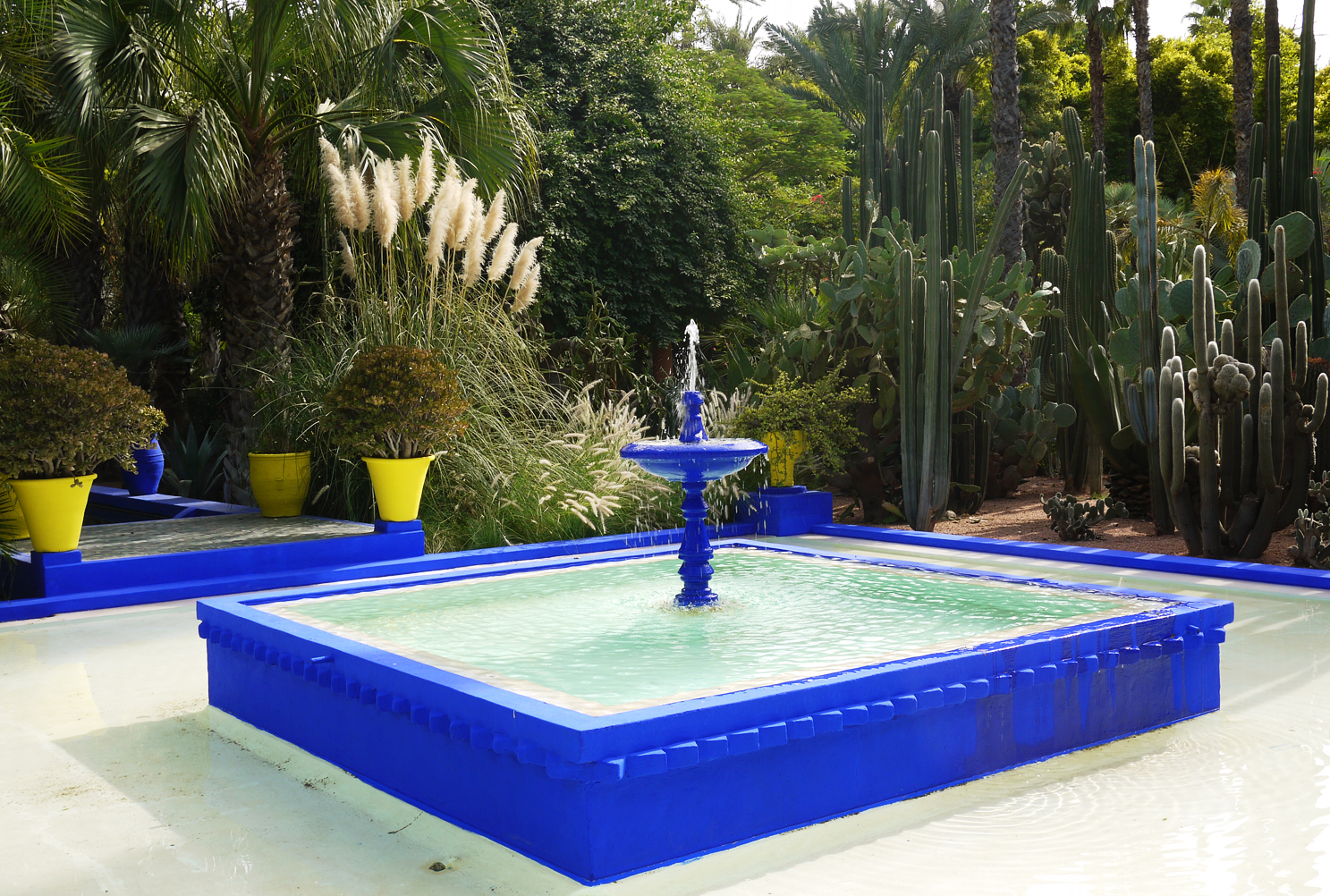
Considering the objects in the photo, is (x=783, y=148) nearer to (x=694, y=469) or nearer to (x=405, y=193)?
(x=405, y=193)

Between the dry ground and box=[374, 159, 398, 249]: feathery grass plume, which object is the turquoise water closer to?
the dry ground

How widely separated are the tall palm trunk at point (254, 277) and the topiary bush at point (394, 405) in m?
1.88

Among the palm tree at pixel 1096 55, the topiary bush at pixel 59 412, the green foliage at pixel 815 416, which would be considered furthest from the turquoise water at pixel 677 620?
the palm tree at pixel 1096 55

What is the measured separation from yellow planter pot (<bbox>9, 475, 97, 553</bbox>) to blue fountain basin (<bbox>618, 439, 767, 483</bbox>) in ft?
12.1

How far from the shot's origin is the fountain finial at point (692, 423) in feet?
18.5

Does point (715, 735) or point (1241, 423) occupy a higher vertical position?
point (1241, 423)

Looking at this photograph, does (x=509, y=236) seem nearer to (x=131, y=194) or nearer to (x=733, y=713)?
(x=131, y=194)

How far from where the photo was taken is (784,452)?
10070mm

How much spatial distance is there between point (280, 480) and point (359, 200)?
90.8 inches

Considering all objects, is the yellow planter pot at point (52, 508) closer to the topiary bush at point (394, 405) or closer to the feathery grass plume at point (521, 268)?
the topiary bush at point (394, 405)

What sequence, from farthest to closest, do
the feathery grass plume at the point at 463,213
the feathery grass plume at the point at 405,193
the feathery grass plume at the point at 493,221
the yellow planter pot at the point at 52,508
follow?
the feathery grass plume at the point at 493,221 → the feathery grass plume at the point at 463,213 → the feathery grass plume at the point at 405,193 → the yellow planter pot at the point at 52,508

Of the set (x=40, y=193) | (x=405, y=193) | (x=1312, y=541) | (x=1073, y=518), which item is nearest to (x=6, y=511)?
(x=40, y=193)

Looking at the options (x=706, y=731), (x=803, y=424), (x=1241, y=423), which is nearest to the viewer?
(x=706, y=731)

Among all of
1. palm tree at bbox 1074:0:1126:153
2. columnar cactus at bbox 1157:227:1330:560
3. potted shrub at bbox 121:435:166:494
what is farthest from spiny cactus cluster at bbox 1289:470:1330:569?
palm tree at bbox 1074:0:1126:153
